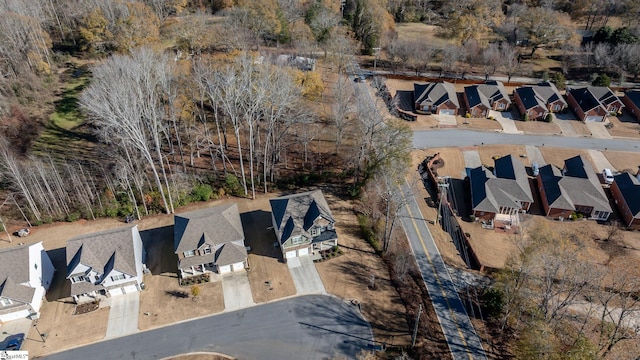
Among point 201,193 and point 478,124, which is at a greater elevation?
point 201,193

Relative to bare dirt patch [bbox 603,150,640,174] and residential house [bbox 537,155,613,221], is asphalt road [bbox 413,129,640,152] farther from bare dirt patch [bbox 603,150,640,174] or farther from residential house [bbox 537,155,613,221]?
residential house [bbox 537,155,613,221]

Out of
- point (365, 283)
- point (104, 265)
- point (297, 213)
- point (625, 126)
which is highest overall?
point (297, 213)

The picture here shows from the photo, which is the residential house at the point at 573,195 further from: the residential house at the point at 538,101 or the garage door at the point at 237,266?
the garage door at the point at 237,266

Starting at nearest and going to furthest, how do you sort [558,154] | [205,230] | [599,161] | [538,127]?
[205,230] → [599,161] → [558,154] → [538,127]

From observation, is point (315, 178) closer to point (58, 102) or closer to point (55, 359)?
point (55, 359)

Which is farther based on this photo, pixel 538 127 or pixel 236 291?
pixel 538 127

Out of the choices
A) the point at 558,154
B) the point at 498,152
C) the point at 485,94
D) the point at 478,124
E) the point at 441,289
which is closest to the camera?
the point at 441,289

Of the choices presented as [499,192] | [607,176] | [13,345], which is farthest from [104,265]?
[607,176]

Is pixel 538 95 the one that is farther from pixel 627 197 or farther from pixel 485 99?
pixel 627 197

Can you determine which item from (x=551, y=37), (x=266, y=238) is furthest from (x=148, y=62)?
(x=551, y=37)
